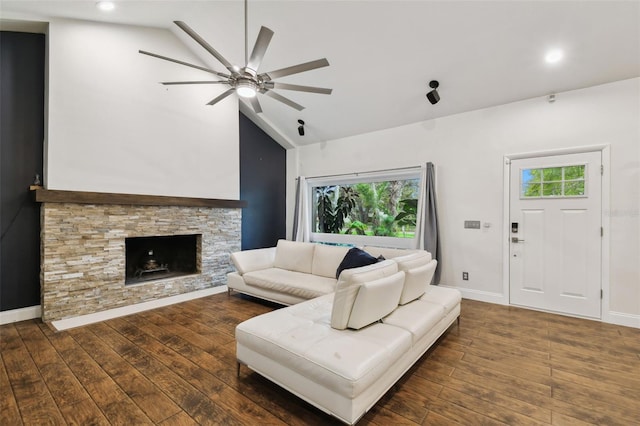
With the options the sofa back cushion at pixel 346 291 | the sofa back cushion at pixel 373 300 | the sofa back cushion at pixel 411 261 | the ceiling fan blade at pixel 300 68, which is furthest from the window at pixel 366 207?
the sofa back cushion at pixel 346 291

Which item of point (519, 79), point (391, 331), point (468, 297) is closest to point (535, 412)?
point (391, 331)

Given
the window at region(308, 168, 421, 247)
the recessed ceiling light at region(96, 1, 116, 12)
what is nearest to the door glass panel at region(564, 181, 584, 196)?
the window at region(308, 168, 421, 247)

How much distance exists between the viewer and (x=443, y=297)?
2904mm

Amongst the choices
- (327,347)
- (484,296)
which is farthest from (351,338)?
(484,296)

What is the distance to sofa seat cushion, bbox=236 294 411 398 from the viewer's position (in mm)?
1597

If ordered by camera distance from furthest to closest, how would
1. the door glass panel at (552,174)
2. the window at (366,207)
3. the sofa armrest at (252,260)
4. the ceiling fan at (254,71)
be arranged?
the window at (366,207) → the sofa armrest at (252,260) → the door glass panel at (552,174) → the ceiling fan at (254,71)

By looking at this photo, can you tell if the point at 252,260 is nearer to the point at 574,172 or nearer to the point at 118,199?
the point at 118,199

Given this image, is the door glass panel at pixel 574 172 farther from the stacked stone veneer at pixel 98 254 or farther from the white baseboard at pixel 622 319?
the stacked stone veneer at pixel 98 254

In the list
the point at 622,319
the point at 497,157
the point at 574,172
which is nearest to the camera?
the point at 622,319

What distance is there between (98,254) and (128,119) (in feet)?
5.96

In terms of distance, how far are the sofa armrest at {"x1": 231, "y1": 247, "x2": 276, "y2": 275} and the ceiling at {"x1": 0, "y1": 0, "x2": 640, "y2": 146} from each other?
2723 mm

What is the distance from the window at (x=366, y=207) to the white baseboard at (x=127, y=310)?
2502mm

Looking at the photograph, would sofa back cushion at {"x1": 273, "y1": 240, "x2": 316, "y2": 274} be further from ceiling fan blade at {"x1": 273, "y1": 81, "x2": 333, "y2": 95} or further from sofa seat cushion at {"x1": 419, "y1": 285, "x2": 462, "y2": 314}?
ceiling fan blade at {"x1": 273, "y1": 81, "x2": 333, "y2": 95}

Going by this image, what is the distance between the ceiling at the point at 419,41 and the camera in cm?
279
